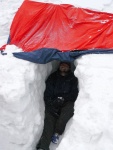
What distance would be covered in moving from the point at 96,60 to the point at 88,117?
2.62ft

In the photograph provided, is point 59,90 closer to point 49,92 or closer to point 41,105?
point 49,92

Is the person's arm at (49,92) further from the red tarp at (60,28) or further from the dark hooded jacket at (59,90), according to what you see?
the red tarp at (60,28)

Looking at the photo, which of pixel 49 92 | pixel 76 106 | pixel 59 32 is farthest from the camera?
pixel 49 92

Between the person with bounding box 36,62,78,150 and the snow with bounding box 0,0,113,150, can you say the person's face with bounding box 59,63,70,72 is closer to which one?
the person with bounding box 36,62,78,150

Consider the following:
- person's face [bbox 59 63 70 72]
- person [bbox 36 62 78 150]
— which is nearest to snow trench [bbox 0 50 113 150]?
person [bbox 36 62 78 150]

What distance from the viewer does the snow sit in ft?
8.48

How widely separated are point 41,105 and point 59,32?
1.06m

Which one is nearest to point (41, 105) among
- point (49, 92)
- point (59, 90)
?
point (49, 92)

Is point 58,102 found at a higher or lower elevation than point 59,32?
lower

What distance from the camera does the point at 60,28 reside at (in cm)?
363

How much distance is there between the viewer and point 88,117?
265 cm

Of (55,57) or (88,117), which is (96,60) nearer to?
(55,57)

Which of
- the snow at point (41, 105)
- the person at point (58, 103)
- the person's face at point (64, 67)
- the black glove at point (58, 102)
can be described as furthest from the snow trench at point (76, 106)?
the person's face at point (64, 67)

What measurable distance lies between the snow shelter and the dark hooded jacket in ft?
1.72
